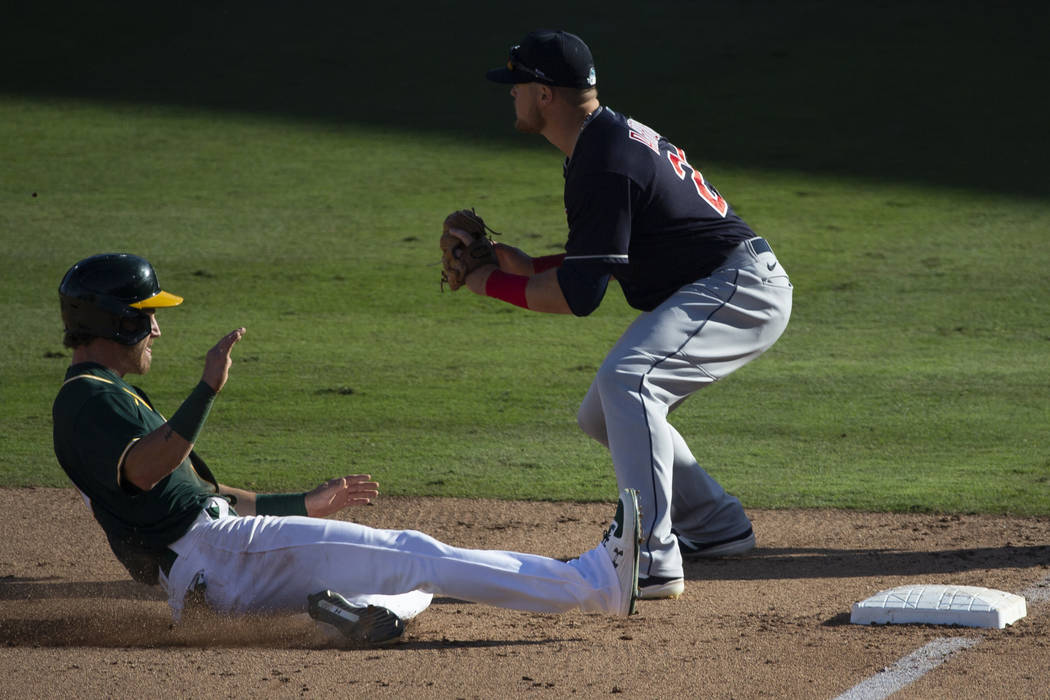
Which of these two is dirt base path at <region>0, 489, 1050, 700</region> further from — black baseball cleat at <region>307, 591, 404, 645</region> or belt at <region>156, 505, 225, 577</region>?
belt at <region>156, 505, 225, 577</region>

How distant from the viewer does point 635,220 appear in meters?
4.25

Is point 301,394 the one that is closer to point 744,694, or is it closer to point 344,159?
point 744,694

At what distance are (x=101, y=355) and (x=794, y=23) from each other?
49.2 ft

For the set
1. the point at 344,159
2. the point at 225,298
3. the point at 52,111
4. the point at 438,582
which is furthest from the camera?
the point at 52,111

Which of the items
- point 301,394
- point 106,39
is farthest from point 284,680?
point 106,39

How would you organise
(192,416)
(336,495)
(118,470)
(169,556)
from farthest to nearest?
(336,495) < (169,556) < (118,470) < (192,416)

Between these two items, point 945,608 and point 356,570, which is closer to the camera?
point 356,570

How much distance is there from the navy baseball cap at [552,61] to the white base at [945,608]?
185cm

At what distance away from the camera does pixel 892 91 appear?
1503cm

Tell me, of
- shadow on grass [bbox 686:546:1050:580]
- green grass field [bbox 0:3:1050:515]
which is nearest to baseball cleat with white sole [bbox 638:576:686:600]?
shadow on grass [bbox 686:546:1050:580]

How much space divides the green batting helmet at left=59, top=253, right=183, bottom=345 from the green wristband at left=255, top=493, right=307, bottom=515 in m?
0.68

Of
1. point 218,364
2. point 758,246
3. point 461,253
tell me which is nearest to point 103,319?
point 218,364

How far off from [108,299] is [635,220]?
1.63 meters

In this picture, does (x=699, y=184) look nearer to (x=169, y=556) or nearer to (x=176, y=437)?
(x=176, y=437)
